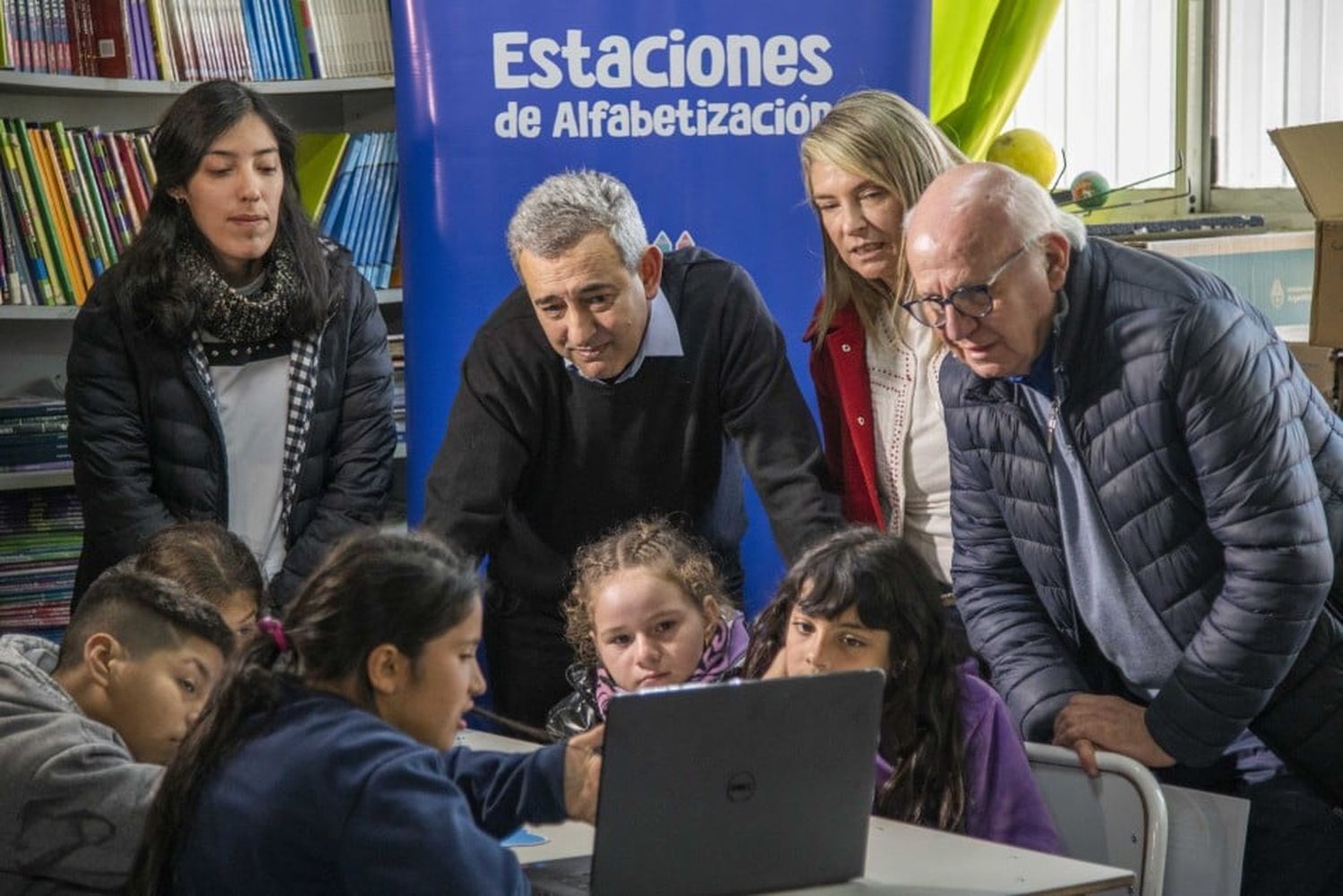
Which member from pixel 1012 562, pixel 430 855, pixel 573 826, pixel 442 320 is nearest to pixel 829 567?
pixel 1012 562

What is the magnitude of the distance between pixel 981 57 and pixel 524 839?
9.15 feet

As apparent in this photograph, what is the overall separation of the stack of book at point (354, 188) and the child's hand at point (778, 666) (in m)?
1.85

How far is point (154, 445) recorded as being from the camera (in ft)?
10.9

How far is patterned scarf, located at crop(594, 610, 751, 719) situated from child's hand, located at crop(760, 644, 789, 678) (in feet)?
0.61

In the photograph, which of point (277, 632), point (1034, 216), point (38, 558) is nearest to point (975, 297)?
point (1034, 216)

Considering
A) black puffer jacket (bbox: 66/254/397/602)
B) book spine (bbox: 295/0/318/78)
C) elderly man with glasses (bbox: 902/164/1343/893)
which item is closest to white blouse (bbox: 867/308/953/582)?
elderly man with glasses (bbox: 902/164/1343/893)

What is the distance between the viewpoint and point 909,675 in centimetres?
246

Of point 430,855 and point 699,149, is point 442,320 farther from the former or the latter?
point 430,855

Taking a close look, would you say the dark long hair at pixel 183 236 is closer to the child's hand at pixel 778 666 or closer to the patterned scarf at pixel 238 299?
the patterned scarf at pixel 238 299

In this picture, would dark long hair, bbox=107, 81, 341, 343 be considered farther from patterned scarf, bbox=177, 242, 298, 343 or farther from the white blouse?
the white blouse

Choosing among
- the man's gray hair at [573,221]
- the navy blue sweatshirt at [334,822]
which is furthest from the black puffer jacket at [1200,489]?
the navy blue sweatshirt at [334,822]

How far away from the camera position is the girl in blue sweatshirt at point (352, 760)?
67.4 inches

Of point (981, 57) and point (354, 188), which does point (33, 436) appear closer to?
point (354, 188)

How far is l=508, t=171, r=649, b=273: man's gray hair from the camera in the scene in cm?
277
